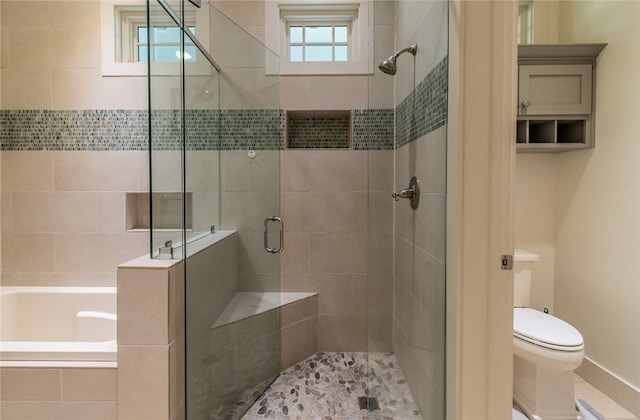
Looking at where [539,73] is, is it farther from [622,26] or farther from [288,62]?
[288,62]

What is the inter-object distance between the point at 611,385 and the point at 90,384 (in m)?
2.73

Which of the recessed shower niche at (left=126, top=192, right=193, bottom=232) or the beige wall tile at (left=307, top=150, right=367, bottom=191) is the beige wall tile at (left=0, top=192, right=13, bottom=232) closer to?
the recessed shower niche at (left=126, top=192, right=193, bottom=232)

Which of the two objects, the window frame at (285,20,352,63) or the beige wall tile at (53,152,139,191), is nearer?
the beige wall tile at (53,152,139,191)

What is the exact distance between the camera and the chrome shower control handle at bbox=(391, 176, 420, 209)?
1.23 metres

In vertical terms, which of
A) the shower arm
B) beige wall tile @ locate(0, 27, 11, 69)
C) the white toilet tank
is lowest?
the white toilet tank

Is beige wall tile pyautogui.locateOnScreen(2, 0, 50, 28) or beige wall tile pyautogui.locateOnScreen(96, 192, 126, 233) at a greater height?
beige wall tile pyautogui.locateOnScreen(2, 0, 50, 28)

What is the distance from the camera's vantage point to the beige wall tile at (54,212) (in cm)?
195

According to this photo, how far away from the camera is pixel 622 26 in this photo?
→ 1.66 meters

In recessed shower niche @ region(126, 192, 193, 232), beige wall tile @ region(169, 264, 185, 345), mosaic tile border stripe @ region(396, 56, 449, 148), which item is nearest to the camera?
mosaic tile border stripe @ region(396, 56, 449, 148)

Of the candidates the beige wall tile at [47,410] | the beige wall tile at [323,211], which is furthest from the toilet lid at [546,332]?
the beige wall tile at [47,410]

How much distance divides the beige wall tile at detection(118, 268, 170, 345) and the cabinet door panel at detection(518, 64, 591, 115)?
235 centimetres

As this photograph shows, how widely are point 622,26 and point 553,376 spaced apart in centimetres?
205

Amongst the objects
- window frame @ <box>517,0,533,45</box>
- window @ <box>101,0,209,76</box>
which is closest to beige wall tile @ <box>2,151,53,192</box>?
window @ <box>101,0,209,76</box>

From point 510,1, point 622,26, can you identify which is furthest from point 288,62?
point 622,26
